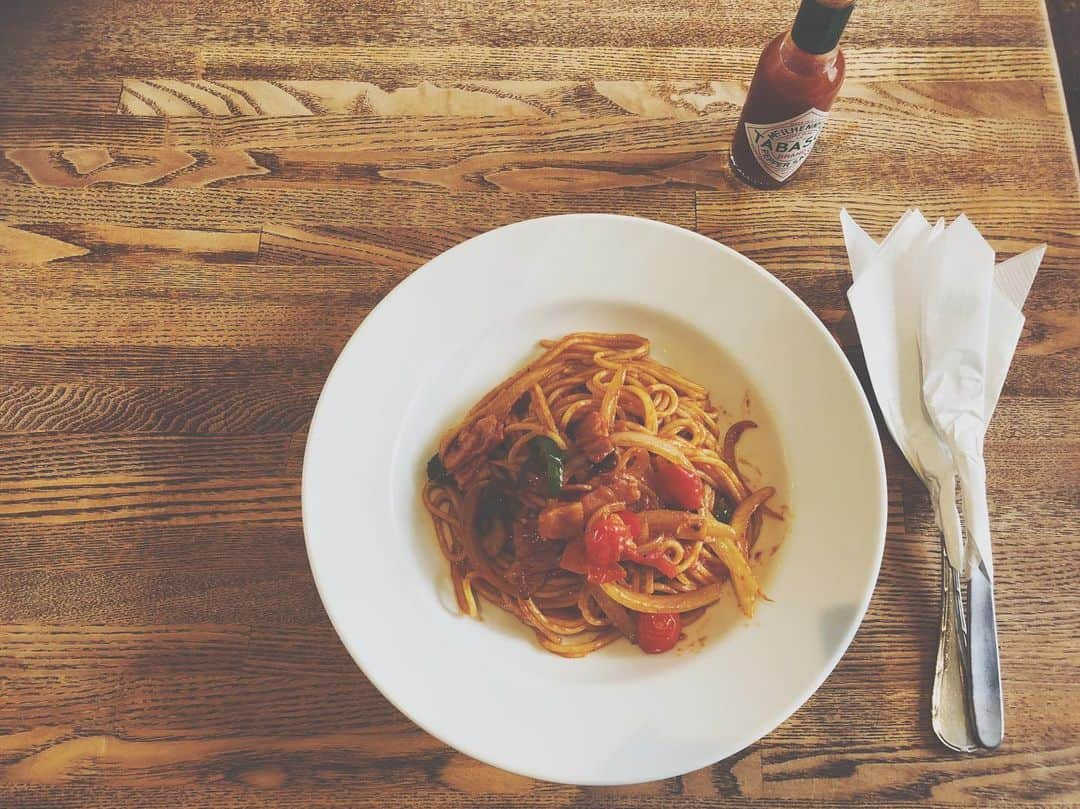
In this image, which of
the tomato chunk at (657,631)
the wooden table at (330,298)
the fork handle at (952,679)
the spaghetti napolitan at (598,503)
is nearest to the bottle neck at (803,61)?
the wooden table at (330,298)

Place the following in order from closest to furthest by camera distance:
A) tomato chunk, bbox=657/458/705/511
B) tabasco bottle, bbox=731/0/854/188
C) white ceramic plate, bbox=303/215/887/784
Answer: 1. white ceramic plate, bbox=303/215/887/784
2. tabasco bottle, bbox=731/0/854/188
3. tomato chunk, bbox=657/458/705/511

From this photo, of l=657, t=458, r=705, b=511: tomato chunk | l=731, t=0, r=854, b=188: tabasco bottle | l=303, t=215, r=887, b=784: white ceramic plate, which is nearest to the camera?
l=303, t=215, r=887, b=784: white ceramic plate

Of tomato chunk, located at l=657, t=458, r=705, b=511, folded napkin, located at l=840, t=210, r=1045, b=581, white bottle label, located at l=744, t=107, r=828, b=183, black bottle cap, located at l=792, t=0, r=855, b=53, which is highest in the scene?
black bottle cap, located at l=792, t=0, r=855, b=53

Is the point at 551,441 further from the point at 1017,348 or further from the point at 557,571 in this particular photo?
the point at 1017,348

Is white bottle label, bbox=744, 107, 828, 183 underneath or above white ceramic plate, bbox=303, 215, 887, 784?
above

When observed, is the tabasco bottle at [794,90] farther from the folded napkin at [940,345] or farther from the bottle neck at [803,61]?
the folded napkin at [940,345]

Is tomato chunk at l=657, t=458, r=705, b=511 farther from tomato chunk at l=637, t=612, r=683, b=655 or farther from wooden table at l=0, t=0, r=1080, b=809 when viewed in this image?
wooden table at l=0, t=0, r=1080, b=809

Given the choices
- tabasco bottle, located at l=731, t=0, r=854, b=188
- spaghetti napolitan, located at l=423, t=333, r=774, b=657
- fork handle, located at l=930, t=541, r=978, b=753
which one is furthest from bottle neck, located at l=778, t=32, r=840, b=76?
fork handle, located at l=930, t=541, r=978, b=753
